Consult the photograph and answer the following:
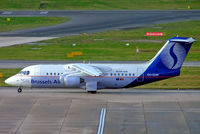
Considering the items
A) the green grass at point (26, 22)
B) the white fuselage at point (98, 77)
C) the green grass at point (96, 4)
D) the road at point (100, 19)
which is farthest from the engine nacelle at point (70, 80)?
the green grass at point (96, 4)

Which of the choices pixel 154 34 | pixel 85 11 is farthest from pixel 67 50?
pixel 85 11

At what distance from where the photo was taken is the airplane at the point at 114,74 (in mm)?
45906

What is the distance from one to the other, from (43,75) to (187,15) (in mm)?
62738

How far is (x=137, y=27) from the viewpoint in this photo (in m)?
89.7

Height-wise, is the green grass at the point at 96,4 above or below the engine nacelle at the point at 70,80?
above

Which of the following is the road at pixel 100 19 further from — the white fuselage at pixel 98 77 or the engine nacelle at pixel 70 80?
the engine nacelle at pixel 70 80

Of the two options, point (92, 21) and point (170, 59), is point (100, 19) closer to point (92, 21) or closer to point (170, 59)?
point (92, 21)

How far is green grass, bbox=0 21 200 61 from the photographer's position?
66500mm

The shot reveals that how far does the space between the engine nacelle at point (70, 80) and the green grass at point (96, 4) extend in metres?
68.5

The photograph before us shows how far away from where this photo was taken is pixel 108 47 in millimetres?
73750

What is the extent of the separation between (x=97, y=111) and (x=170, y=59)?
397 inches

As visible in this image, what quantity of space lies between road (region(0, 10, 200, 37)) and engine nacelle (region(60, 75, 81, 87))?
3841 cm

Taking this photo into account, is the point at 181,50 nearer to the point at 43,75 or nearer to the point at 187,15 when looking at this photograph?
the point at 43,75

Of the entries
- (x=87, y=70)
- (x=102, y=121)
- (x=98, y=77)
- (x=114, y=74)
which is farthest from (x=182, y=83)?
(x=102, y=121)
